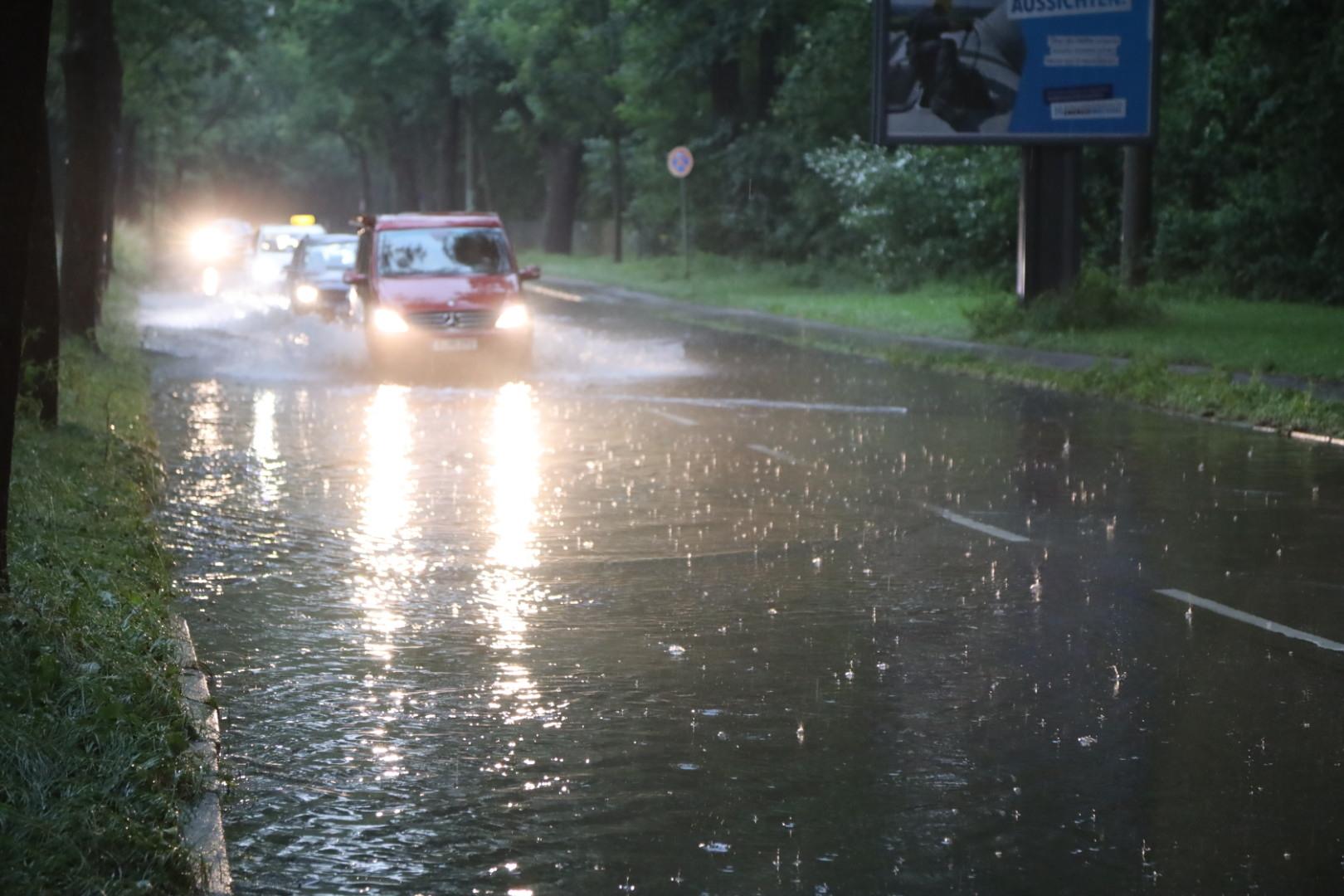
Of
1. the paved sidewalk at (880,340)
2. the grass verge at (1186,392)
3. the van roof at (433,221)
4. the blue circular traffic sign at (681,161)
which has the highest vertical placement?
the blue circular traffic sign at (681,161)

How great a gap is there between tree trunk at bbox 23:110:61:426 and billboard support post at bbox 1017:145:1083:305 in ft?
49.4

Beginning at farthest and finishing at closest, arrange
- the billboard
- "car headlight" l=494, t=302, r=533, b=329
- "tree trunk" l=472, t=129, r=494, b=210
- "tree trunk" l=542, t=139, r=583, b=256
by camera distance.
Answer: "tree trunk" l=472, t=129, r=494, b=210 < "tree trunk" l=542, t=139, r=583, b=256 < the billboard < "car headlight" l=494, t=302, r=533, b=329

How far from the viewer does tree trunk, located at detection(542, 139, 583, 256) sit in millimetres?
74500

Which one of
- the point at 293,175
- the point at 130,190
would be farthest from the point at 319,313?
the point at 293,175

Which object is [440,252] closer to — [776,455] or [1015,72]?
[1015,72]

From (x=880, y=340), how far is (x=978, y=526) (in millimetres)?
17298

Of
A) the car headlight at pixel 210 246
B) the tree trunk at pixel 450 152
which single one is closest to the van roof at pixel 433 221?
the car headlight at pixel 210 246

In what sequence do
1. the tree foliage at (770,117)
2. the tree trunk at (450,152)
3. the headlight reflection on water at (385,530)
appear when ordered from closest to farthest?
the headlight reflection on water at (385,530), the tree foliage at (770,117), the tree trunk at (450,152)

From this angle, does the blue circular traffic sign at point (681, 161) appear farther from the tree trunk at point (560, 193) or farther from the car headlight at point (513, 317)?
the tree trunk at point (560, 193)

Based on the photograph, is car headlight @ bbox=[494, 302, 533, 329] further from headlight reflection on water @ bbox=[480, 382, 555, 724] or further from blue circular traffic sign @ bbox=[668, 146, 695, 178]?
blue circular traffic sign @ bbox=[668, 146, 695, 178]

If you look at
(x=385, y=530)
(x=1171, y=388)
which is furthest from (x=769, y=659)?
(x=1171, y=388)

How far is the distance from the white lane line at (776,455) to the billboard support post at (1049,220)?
1218cm

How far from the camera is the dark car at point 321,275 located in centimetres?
3584

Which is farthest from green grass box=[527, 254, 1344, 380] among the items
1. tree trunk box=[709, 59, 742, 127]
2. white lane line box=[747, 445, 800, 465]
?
white lane line box=[747, 445, 800, 465]
